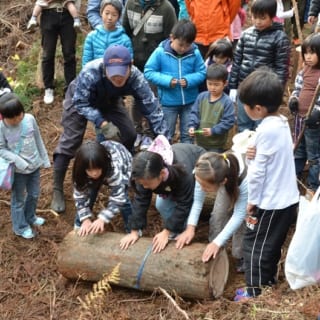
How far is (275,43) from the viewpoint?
5188mm

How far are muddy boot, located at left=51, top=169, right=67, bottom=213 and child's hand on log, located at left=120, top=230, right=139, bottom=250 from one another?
4.26 feet

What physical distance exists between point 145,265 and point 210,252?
512mm

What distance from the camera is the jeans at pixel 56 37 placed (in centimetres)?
681

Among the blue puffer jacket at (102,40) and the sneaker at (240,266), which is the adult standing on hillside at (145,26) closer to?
the blue puffer jacket at (102,40)

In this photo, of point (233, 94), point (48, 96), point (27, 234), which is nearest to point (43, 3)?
point (48, 96)

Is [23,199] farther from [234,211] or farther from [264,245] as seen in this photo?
[264,245]

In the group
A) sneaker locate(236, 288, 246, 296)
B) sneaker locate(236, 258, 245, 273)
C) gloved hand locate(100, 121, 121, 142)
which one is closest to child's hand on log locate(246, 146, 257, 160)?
sneaker locate(236, 288, 246, 296)

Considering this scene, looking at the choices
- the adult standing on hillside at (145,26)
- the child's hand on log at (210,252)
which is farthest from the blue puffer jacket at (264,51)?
the child's hand on log at (210,252)

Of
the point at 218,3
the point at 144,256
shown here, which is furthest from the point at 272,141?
the point at 218,3

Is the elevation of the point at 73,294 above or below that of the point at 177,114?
below

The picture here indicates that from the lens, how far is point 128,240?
161 inches

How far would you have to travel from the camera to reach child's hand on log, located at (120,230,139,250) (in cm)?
407

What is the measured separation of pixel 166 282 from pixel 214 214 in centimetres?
72

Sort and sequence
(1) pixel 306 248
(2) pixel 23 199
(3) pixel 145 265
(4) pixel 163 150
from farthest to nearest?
(2) pixel 23 199, (4) pixel 163 150, (3) pixel 145 265, (1) pixel 306 248
